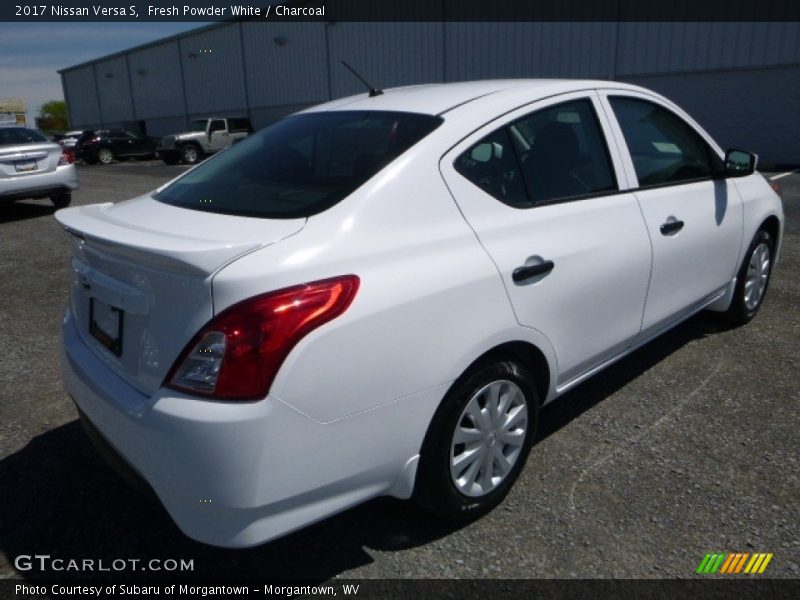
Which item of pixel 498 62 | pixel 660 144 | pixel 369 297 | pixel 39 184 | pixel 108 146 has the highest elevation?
pixel 498 62

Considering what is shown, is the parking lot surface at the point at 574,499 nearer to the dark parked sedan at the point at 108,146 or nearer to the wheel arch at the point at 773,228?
the wheel arch at the point at 773,228

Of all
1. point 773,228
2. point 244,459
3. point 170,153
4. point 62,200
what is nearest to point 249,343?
point 244,459

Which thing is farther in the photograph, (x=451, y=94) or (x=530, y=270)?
(x=451, y=94)

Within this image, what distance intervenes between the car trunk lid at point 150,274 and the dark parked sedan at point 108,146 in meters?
28.3

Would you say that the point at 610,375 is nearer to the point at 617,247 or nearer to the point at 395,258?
the point at 617,247

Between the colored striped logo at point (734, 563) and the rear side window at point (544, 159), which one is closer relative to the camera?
the colored striped logo at point (734, 563)

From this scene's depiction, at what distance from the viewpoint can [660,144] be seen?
342 cm

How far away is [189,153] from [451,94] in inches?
921

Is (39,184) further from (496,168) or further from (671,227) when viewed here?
(671,227)

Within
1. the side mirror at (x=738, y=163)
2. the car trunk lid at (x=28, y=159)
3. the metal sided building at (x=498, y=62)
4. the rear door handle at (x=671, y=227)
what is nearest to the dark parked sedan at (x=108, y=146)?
the metal sided building at (x=498, y=62)

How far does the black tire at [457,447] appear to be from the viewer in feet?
7.31

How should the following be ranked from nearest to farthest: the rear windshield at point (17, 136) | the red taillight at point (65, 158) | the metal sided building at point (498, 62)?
the rear windshield at point (17, 136) → the red taillight at point (65, 158) → the metal sided building at point (498, 62)

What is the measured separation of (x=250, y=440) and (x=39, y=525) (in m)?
1.39

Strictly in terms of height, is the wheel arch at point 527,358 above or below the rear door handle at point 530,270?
below
